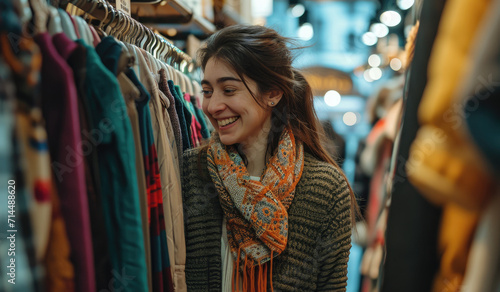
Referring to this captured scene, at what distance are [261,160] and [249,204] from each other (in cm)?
22

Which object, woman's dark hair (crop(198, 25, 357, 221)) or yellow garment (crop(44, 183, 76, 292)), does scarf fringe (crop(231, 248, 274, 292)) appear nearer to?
woman's dark hair (crop(198, 25, 357, 221))

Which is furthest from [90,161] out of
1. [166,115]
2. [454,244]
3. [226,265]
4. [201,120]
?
[201,120]

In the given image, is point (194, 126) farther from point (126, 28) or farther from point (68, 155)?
point (68, 155)

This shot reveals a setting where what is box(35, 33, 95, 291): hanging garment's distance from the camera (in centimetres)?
75

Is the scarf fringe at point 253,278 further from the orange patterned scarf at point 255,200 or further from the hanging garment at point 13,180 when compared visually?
the hanging garment at point 13,180

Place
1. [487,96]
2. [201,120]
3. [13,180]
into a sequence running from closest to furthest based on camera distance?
[487,96], [13,180], [201,120]

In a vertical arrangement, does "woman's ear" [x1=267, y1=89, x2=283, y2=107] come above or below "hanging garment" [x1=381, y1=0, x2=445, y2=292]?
above

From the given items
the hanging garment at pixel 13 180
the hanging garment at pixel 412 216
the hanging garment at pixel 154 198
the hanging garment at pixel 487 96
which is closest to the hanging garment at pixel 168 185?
the hanging garment at pixel 154 198

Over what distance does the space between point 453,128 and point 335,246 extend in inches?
40.7

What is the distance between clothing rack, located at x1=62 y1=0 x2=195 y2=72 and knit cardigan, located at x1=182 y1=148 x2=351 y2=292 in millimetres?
529

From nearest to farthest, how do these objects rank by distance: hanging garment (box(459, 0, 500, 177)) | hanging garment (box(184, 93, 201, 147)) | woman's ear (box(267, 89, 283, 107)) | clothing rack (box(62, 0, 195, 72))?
1. hanging garment (box(459, 0, 500, 177))
2. clothing rack (box(62, 0, 195, 72))
3. woman's ear (box(267, 89, 283, 107))
4. hanging garment (box(184, 93, 201, 147))

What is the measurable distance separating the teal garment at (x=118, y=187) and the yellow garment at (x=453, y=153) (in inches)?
26.8

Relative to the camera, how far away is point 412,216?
391 millimetres

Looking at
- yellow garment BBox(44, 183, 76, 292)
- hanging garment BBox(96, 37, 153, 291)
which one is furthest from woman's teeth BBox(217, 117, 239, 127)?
yellow garment BBox(44, 183, 76, 292)
